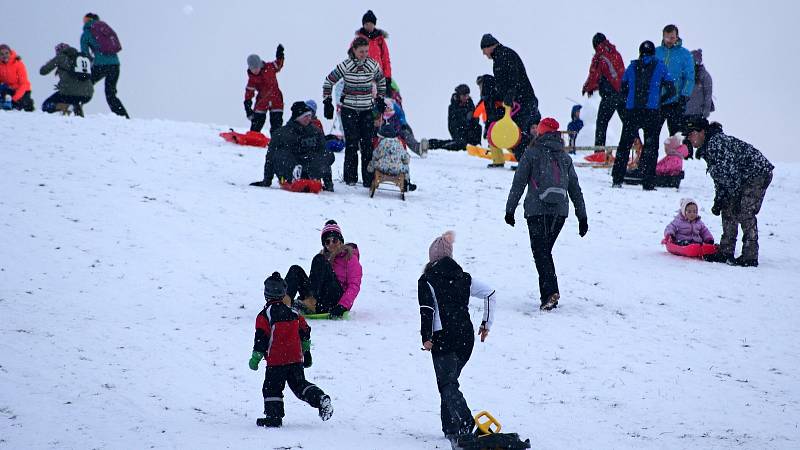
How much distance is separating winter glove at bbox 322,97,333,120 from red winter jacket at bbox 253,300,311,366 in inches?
345

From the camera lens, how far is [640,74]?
646 inches

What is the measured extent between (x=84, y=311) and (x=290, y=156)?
660 cm

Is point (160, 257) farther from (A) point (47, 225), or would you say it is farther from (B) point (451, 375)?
(B) point (451, 375)

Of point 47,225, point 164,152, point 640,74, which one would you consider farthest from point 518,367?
point 164,152

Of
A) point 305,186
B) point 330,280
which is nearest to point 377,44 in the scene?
point 305,186

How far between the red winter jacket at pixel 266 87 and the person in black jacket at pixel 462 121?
538 centimetres

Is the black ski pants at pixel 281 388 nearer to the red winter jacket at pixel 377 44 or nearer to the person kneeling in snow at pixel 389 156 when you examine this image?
the person kneeling in snow at pixel 389 156

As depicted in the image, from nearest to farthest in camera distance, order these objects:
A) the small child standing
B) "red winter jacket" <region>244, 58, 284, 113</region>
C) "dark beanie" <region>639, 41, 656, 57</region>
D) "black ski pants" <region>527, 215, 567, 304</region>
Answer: "black ski pants" <region>527, 215, 567, 304</region> → the small child standing → "dark beanie" <region>639, 41, 656, 57</region> → "red winter jacket" <region>244, 58, 284, 113</region>

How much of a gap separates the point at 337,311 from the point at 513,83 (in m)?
9.08

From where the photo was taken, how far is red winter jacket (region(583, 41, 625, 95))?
1898cm

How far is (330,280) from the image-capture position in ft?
31.9

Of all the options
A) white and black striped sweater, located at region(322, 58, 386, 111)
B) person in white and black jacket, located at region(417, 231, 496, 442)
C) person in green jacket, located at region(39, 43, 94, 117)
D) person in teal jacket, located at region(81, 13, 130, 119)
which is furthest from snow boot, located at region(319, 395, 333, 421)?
person in teal jacket, located at region(81, 13, 130, 119)

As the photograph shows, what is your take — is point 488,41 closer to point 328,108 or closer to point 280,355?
point 328,108

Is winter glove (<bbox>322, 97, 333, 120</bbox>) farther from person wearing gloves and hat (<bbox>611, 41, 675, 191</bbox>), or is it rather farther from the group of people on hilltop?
the group of people on hilltop
